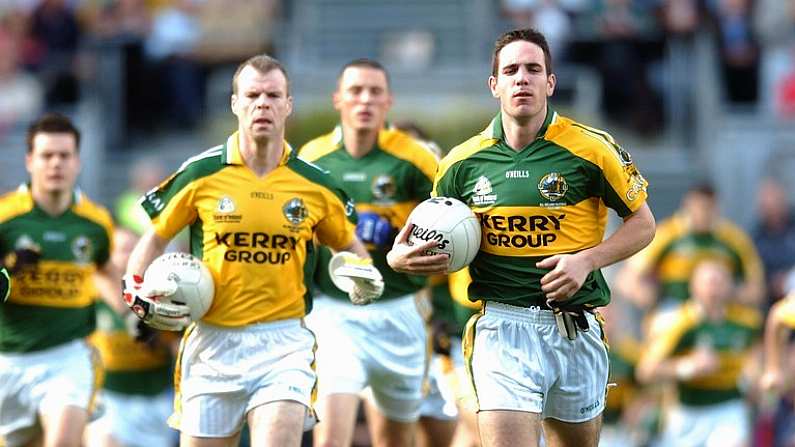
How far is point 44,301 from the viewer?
38.0 feet

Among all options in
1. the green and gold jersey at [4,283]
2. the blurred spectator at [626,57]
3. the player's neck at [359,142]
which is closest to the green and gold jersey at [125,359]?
the green and gold jersey at [4,283]

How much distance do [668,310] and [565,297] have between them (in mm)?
7857

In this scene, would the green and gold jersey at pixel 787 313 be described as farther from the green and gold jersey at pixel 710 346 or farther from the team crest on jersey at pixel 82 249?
the team crest on jersey at pixel 82 249

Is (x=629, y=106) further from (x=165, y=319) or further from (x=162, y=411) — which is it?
(x=165, y=319)

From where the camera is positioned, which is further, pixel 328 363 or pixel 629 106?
pixel 629 106

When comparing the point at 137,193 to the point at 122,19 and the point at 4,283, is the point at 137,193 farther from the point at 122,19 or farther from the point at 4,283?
the point at 4,283

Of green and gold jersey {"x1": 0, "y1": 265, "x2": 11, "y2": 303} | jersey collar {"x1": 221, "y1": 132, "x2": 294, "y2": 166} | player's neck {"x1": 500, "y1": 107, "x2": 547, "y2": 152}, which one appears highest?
player's neck {"x1": 500, "y1": 107, "x2": 547, "y2": 152}

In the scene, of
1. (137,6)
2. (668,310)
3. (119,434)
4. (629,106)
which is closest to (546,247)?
(119,434)

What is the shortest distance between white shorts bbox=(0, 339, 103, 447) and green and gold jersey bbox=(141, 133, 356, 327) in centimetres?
228

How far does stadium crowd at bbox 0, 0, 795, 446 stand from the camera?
14.6 m

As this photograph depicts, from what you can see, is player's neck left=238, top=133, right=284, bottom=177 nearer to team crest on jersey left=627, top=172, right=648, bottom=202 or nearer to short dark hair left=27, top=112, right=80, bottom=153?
team crest on jersey left=627, top=172, right=648, bottom=202

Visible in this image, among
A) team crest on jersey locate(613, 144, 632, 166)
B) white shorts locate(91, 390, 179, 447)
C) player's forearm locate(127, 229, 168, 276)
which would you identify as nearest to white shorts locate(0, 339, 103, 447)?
player's forearm locate(127, 229, 168, 276)

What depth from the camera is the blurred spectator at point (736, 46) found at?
20516 millimetres

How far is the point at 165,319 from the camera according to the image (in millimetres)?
9320
